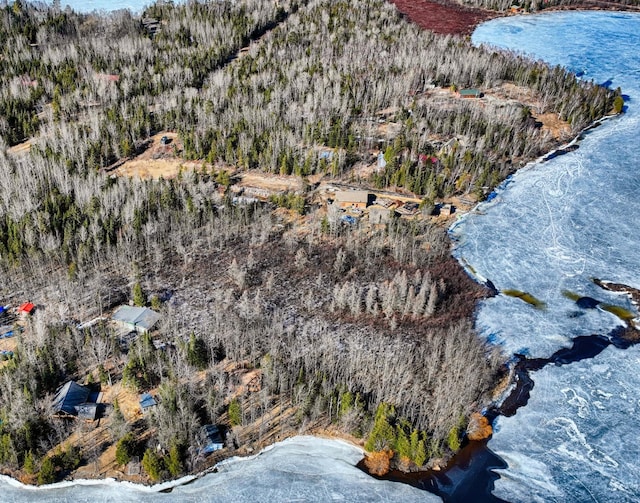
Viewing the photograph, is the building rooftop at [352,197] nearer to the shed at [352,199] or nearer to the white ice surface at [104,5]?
the shed at [352,199]

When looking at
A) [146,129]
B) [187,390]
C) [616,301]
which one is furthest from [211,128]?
[616,301]

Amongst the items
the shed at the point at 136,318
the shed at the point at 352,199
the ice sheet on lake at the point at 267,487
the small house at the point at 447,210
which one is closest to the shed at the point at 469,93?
the small house at the point at 447,210

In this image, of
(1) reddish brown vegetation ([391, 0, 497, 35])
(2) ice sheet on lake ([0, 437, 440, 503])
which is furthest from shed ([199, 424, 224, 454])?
(1) reddish brown vegetation ([391, 0, 497, 35])

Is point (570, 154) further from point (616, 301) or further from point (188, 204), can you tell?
point (188, 204)

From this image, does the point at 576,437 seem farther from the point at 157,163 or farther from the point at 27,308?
the point at 157,163

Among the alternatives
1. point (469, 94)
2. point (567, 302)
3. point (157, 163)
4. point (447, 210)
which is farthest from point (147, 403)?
point (469, 94)

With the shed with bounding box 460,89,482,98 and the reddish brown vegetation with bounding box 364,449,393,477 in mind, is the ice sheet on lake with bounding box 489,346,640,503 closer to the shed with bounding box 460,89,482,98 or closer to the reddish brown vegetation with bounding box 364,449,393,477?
the reddish brown vegetation with bounding box 364,449,393,477
